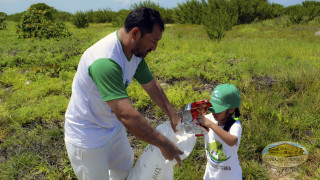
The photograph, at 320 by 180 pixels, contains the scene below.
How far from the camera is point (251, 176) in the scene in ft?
8.16

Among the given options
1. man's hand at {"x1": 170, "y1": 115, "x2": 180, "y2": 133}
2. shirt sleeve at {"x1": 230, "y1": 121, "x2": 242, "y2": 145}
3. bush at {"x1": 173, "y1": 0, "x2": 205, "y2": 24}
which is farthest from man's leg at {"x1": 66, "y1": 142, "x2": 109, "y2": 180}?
bush at {"x1": 173, "y1": 0, "x2": 205, "y2": 24}

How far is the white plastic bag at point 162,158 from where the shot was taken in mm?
1640

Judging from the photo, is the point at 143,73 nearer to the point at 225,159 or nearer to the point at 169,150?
the point at 169,150

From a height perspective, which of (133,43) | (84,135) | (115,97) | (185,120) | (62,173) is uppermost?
(133,43)

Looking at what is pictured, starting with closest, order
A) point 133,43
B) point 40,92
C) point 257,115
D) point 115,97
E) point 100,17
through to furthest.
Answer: point 115,97 → point 133,43 → point 257,115 → point 40,92 → point 100,17

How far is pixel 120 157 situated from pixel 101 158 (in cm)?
30

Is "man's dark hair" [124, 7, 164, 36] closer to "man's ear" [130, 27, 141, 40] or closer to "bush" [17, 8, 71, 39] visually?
"man's ear" [130, 27, 141, 40]

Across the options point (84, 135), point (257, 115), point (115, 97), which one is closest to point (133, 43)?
point (115, 97)

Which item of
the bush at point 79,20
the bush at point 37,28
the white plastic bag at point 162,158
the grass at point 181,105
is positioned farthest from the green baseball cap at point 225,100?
the bush at point 79,20

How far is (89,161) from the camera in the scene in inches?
69.2

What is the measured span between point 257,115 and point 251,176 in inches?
42.2

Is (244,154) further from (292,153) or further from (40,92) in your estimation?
(40,92)

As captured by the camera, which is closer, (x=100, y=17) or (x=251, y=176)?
(x=251, y=176)

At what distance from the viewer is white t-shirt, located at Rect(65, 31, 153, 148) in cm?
132
